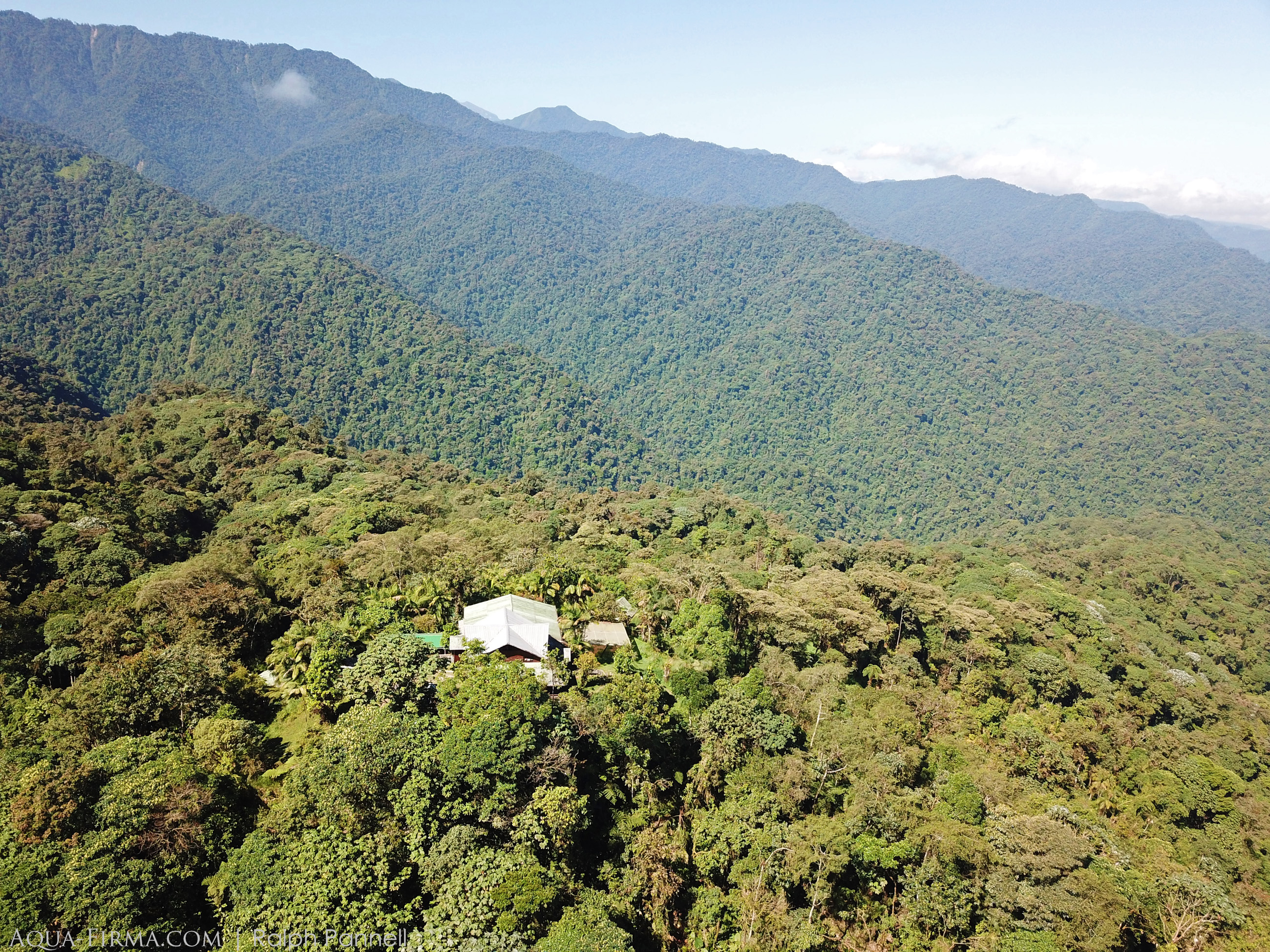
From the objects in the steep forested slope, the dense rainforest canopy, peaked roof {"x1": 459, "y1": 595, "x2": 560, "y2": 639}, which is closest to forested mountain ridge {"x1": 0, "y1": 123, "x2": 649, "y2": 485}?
the dense rainforest canopy

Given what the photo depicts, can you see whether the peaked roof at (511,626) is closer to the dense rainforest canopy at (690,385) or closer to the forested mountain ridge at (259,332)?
→ the forested mountain ridge at (259,332)

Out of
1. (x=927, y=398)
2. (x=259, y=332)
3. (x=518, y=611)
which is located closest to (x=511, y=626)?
(x=518, y=611)

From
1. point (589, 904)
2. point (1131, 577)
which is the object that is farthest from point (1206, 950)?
point (1131, 577)

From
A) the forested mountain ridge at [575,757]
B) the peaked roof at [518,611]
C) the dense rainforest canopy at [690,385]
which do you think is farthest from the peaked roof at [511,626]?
the dense rainforest canopy at [690,385]

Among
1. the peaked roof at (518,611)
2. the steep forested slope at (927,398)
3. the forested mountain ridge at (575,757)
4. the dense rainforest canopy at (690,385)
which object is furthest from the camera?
the steep forested slope at (927,398)

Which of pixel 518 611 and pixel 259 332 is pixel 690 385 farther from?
pixel 518 611

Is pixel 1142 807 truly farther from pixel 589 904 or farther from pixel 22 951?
pixel 22 951
